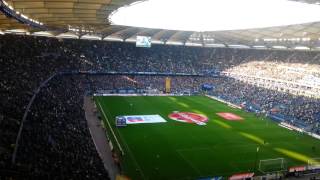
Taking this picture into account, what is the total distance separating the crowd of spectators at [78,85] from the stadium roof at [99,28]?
11.6ft

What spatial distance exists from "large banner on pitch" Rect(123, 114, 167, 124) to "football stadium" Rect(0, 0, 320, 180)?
1.65 ft

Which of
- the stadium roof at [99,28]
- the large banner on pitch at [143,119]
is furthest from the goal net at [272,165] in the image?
the large banner on pitch at [143,119]

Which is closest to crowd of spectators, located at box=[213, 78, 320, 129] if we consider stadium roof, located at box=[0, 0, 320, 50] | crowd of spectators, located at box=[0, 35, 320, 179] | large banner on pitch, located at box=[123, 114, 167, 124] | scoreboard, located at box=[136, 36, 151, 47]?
crowd of spectators, located at box=[0, 35, 320, 179]

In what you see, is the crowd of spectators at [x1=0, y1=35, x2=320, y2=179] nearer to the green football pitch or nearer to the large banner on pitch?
the green football pitch

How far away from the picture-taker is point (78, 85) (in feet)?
196

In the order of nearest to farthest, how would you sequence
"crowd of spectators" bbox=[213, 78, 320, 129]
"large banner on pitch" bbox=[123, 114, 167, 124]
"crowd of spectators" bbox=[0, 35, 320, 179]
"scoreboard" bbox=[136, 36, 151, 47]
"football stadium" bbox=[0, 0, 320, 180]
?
"crowd of spectators" bbox=[0, 35, 320, 179], "football stadium" bbox=[0, 0, 320, 180], "large banner on pitch" bbox=[123, 114, 167, 124], "crowd of spectators" bbox=[213, 78, 320, 129], "scoreboard" bbox=[136, 36, 151, 47]

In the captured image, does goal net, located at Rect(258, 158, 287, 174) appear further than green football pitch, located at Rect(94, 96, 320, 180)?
Yes

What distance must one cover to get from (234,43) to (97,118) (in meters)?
44.4

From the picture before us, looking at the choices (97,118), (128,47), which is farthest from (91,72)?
(97,118)

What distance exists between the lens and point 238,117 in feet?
160

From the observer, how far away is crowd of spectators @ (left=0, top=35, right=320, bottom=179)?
68.8ft

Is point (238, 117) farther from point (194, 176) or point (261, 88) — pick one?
point (194, 176)

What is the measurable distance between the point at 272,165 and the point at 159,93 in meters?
38.8

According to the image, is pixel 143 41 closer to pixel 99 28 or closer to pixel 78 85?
pixel 99 28
